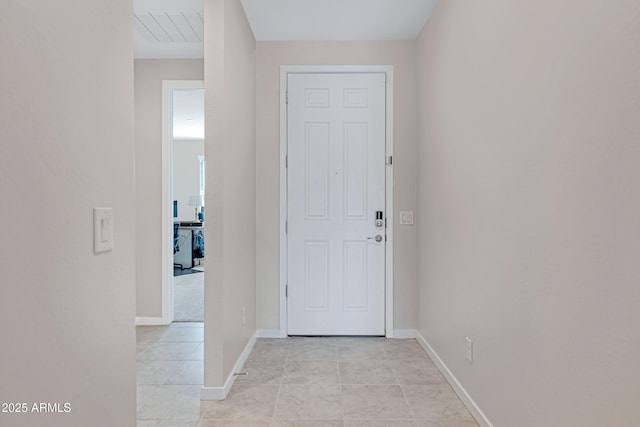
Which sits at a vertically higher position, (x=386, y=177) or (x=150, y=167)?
(x=150, y=167)

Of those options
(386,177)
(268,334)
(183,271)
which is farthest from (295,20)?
(183,271)

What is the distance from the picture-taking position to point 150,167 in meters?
3.61

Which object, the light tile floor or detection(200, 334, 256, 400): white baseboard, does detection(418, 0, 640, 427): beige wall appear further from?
detection(200, 334, 256, 400): white baseboard

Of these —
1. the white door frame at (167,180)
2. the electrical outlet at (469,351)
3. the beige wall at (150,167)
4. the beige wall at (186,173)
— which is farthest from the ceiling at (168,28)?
the beige wall at (186,173)

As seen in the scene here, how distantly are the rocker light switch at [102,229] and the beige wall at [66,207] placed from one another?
14 millimetres

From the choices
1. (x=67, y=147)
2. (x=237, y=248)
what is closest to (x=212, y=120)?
(x=237, y=248)

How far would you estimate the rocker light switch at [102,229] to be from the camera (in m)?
0.93

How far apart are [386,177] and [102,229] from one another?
2.63 m

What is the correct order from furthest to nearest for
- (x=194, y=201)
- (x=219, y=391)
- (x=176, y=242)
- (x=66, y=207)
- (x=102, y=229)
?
1. (x=194, y=201)
2. (x=176, y=242)
3. (x=219, y=391)
4. (x=102, y=229)
5. (x=66, y=207)

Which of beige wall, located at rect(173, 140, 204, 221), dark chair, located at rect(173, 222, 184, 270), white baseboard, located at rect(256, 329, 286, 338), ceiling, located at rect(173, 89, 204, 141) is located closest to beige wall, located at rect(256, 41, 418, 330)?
white baseboard, located at rect(256, 329, 286, 338)

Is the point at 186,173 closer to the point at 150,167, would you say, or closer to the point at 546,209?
the point at 150,167

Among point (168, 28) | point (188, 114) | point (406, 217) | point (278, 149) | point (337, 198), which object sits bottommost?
point (406, 217)

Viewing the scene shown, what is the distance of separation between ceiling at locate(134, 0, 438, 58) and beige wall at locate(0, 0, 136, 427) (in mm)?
1899

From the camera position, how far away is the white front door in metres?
3.28
